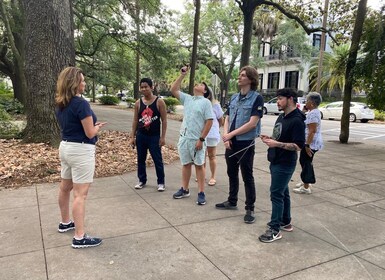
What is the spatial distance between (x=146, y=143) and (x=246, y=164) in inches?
70.6

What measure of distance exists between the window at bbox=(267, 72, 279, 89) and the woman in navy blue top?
4494 centimetres

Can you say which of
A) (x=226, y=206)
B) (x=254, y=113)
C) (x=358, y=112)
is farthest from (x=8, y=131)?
(x=358, y=112)

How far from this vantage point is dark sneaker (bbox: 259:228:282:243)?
362 cm

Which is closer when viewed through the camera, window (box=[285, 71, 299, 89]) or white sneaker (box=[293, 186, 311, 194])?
white sneaker (box=[293, 186, 311, 194])

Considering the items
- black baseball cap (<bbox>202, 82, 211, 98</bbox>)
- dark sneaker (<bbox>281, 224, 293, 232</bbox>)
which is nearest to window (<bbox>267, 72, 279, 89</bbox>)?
black baseball cap (<bbox>202, 82, 211, 98</bbox>)

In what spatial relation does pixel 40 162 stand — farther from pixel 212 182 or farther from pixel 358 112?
pixel 358 112

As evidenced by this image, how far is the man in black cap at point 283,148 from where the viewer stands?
11.7ft

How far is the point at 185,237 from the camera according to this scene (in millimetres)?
3656

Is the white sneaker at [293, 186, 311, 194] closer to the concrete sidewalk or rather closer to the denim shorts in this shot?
the concrete sidewalk

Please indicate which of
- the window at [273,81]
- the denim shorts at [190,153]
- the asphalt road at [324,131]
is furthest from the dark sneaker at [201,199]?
the window at [273,81]

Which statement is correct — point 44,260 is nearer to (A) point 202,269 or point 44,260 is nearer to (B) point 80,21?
(A) point 202,269

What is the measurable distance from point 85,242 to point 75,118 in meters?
1.24

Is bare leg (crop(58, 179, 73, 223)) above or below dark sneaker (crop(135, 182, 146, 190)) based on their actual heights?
above

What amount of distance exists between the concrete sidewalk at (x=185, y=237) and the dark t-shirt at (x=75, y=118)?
1.11 m
